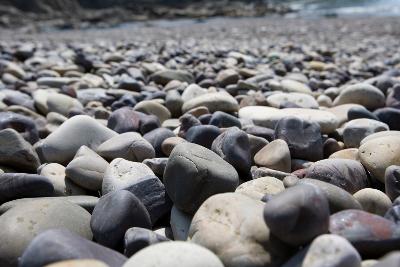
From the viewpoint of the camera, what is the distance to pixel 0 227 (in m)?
1.20

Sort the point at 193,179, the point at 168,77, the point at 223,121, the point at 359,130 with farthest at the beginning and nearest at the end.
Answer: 1. the point at 168,77
2. the point at 223,121
3. the point at 359,130
4. the point at 193,179

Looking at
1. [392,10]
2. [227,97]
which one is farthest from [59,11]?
[227,97]

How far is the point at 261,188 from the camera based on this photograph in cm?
142

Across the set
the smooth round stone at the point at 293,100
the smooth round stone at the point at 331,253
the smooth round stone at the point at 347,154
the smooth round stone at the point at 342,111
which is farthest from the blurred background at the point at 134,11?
the smooth round stone at the point at 331,253

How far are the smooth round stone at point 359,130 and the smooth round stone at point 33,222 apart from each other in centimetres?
119

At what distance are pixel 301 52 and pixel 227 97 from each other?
11.3 ft

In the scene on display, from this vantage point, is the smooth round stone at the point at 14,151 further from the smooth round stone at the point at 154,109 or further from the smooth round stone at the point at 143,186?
the smooth round stone at the point at 154,109

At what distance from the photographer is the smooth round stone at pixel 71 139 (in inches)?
72.6

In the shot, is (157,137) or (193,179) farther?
(157,137)

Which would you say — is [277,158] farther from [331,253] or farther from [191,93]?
[191,93]

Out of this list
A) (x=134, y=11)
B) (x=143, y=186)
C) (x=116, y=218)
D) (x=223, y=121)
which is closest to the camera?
(x=116, y=218)

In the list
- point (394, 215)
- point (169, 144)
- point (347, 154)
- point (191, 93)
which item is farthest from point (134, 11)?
point (394, 215)

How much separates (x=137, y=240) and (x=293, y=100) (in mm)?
1703

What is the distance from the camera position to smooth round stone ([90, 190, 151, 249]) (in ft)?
4.02
